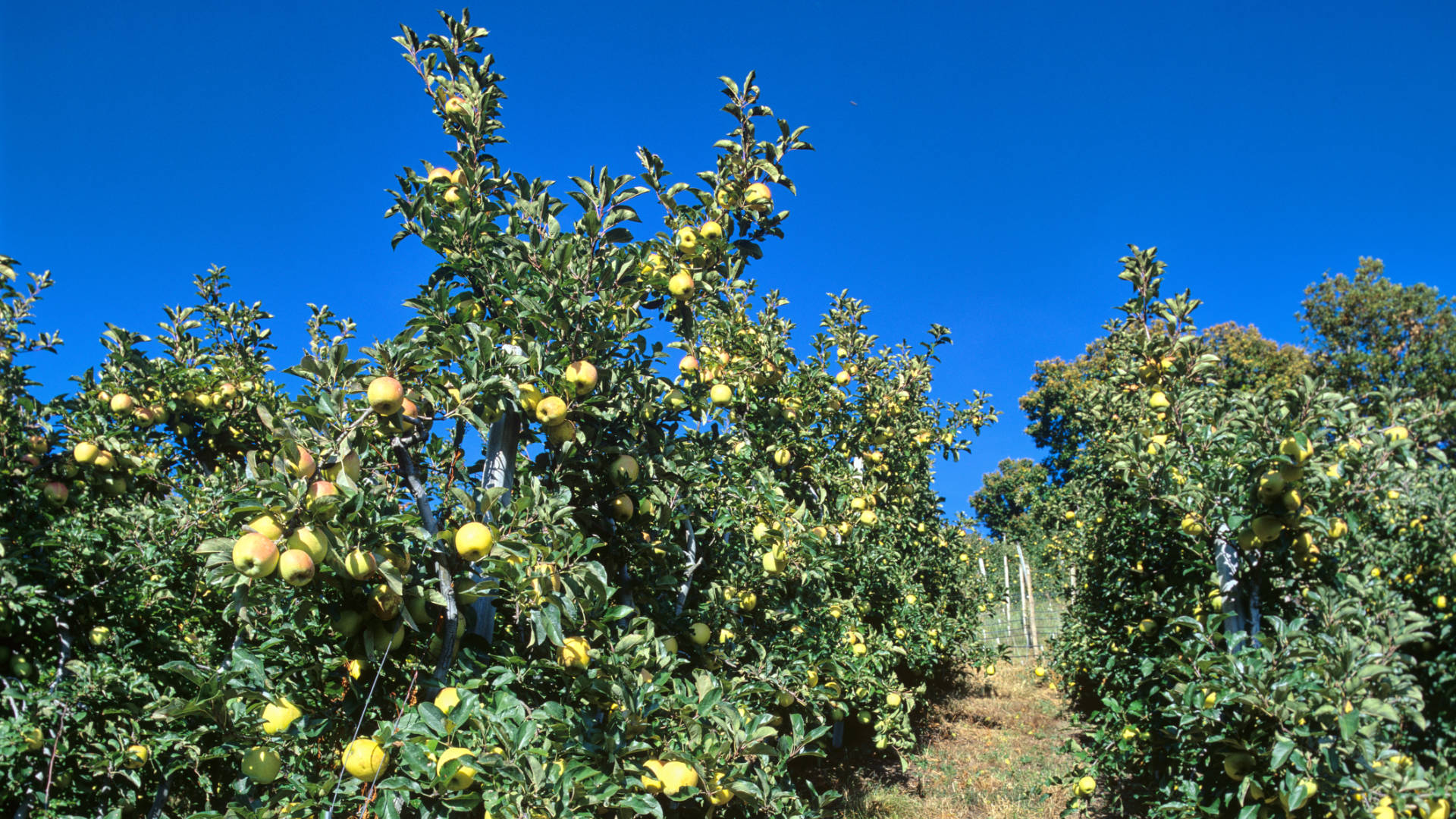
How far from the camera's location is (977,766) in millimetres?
6945

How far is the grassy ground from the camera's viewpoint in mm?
5656

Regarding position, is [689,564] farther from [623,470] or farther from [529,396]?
[529,396]

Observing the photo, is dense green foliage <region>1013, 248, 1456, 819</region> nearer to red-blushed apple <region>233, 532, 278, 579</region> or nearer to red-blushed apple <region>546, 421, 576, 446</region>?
red-blushed apple <region>546, 421, 576, 446</region>

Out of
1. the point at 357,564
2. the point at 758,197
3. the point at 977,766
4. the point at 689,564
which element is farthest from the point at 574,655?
the point at 977,766

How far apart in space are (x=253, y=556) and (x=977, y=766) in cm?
729

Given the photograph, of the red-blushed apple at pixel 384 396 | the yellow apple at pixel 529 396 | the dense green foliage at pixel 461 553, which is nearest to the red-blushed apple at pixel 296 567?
the dense green foliage at pixel 461 553

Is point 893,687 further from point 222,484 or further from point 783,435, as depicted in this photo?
point 222,484

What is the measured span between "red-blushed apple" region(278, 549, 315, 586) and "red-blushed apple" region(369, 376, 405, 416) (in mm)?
449

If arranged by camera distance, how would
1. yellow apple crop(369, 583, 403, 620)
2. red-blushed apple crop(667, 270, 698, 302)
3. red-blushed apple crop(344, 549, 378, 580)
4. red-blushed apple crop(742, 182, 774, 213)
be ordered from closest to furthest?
red-blushed apple crop(344, 549, 378, 580) → yellow apple crop(369, 583, 403, 620) → red-blushed apple crop(667, 270, 698, 302) → red-blushed apple crop(742, 182, 774, 213)

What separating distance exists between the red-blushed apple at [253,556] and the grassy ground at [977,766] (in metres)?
4.94

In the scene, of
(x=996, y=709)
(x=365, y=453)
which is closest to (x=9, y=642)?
(x=365, y=453)

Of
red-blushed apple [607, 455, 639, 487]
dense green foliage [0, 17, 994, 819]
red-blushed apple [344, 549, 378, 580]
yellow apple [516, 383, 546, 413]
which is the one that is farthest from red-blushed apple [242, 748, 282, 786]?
red-blushed apple [607, 455, 639, 487]

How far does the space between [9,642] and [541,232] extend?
3.18m

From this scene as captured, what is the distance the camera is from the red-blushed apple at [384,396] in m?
1.83
